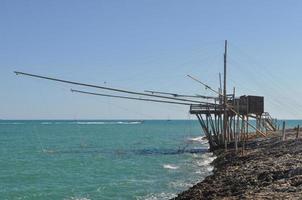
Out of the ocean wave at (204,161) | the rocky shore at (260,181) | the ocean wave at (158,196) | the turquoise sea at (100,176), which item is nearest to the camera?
the rocky shore at (260,181)

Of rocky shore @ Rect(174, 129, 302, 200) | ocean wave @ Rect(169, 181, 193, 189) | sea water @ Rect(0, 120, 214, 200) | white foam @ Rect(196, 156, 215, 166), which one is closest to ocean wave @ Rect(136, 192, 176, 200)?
sea water @ Rect(0, 120, 214, 200)

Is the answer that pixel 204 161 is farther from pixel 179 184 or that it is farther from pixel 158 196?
pixel 158 196

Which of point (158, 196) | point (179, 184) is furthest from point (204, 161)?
point (158, 196)

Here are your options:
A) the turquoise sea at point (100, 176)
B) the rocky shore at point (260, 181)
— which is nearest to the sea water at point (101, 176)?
the turquoise sea at point (100, 176)

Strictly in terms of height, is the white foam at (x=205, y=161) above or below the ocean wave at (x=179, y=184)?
above

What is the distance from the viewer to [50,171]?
38.2 m

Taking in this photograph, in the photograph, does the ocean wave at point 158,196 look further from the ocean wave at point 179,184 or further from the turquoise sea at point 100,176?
the ocean wave at point 179,184

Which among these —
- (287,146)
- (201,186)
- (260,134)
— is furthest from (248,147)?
(201,186)

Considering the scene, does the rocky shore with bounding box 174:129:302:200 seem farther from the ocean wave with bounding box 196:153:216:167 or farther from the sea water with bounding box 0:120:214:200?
the ocean wave with bounding box 196:153:216:167

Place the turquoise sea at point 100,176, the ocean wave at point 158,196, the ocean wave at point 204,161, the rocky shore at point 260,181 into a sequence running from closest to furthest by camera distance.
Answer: the rocky shore at point 260,181 < the ocean wave at point 158,196 < the turquoise sea at point 100,176 < the ocean wave at point 204,161

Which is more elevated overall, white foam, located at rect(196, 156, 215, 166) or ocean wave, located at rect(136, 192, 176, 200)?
white foam, located at rect(196, 156, 215, 166)

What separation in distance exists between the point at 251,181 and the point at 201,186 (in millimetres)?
2843

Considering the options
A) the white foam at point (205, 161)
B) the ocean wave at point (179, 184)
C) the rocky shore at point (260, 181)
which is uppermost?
the rocky shore at point (260, 181)

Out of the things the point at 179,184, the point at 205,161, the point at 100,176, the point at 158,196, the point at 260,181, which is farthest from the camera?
the point at 205,161
